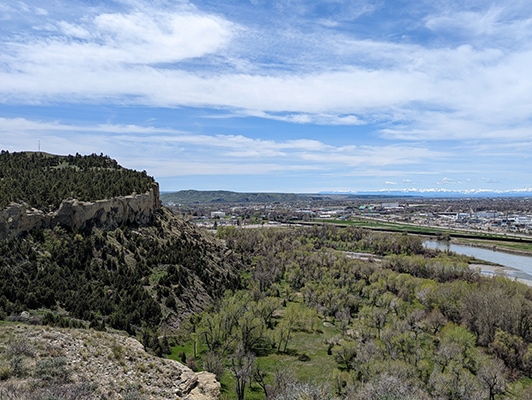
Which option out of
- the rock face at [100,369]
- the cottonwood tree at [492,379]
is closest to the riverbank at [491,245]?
the cottonwood tree at [492,379]

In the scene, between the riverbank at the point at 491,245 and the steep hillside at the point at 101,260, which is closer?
the steep hillside at the point at 101,260

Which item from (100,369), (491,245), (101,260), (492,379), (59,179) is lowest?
(491,245)

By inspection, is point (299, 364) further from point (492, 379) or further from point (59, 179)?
point (59, 179)

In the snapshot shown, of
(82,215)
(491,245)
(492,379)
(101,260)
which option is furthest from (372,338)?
(491,245)

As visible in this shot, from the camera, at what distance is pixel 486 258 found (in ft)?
313

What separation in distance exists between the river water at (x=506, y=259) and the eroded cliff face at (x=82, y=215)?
230ft

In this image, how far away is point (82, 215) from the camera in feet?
149

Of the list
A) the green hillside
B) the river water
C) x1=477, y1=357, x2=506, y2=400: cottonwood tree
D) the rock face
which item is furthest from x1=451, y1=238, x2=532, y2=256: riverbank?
the rock face

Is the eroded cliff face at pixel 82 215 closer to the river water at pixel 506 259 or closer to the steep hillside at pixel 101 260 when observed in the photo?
the steep hillside at pixel 101 260

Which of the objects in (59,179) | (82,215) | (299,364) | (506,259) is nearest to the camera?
(299,364)

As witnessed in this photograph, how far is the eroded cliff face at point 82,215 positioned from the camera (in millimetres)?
38438

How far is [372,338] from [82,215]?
37.4 meters

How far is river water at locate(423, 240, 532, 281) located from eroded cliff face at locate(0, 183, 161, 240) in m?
70.1

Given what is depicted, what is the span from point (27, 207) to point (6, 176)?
14.3 m
